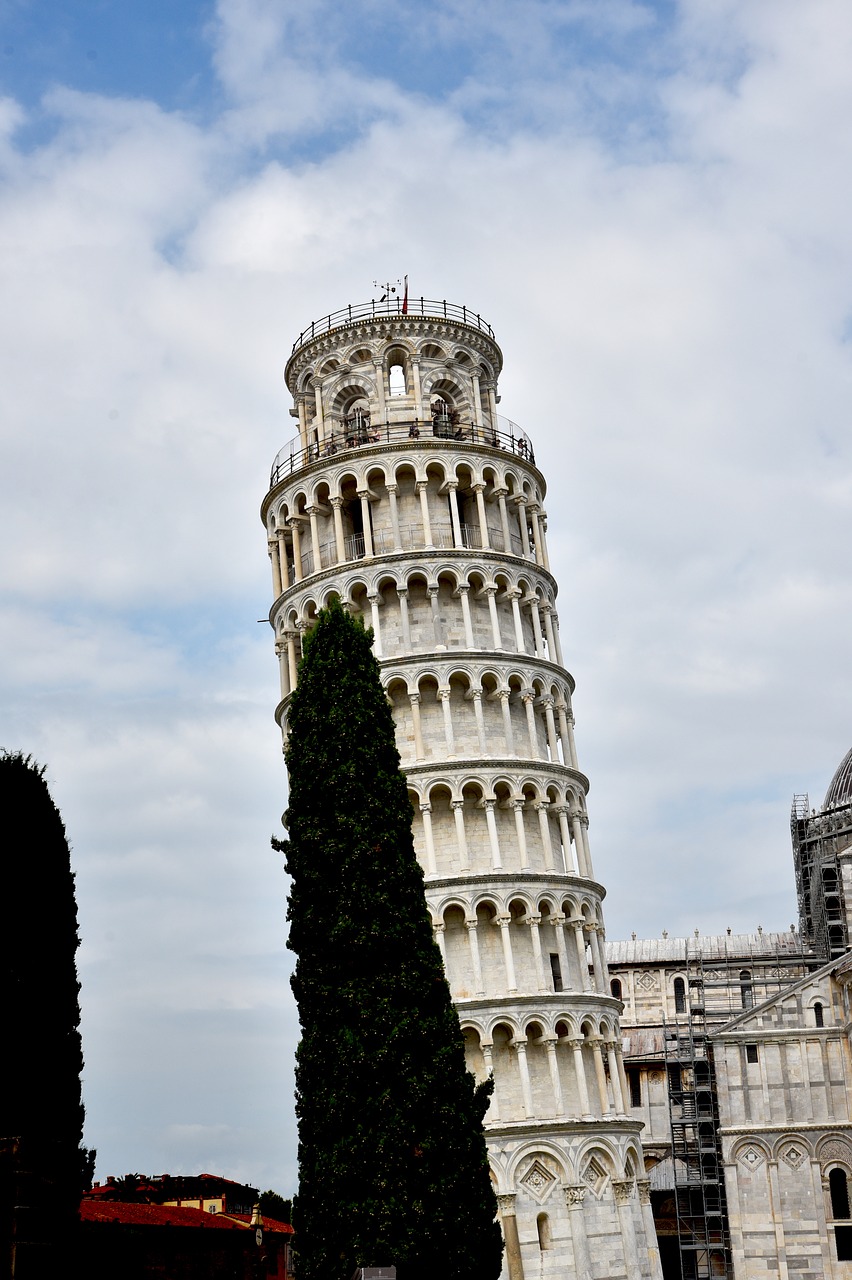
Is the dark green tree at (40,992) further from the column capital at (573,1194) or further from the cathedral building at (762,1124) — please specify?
the cathedral building at (762,1124)

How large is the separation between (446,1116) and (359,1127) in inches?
68.9

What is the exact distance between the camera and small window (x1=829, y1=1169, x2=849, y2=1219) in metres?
54.8

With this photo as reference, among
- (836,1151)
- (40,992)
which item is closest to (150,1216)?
(40,992)

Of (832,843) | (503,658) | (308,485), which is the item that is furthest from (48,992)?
(832,843)

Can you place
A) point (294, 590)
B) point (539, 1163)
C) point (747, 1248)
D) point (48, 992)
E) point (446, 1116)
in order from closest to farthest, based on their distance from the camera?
point (48, 992)
point (446, 1116)
point (539, 1163)
point (294, 590)
point (747, 1248)

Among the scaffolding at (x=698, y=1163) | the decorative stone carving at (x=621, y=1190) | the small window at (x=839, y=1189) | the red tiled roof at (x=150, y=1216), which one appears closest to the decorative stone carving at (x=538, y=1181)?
the decorative stone carving at (x=621, y=1190)

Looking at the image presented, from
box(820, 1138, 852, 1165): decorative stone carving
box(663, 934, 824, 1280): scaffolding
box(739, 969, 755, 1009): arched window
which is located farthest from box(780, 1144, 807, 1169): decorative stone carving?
box(739, 969, 755, 1009): arched window

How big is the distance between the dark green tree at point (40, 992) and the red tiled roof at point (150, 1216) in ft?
50.8

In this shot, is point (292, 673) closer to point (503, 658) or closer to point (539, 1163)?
point (503, 658)

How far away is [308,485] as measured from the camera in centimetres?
5050

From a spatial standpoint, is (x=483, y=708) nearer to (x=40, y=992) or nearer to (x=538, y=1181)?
(x=538, y=1181)

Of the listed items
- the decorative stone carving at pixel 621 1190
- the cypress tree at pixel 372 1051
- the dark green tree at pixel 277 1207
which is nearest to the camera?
the cypress tree at pixel 372 1051

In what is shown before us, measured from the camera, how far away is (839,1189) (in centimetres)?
5506

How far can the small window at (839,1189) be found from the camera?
180ft
